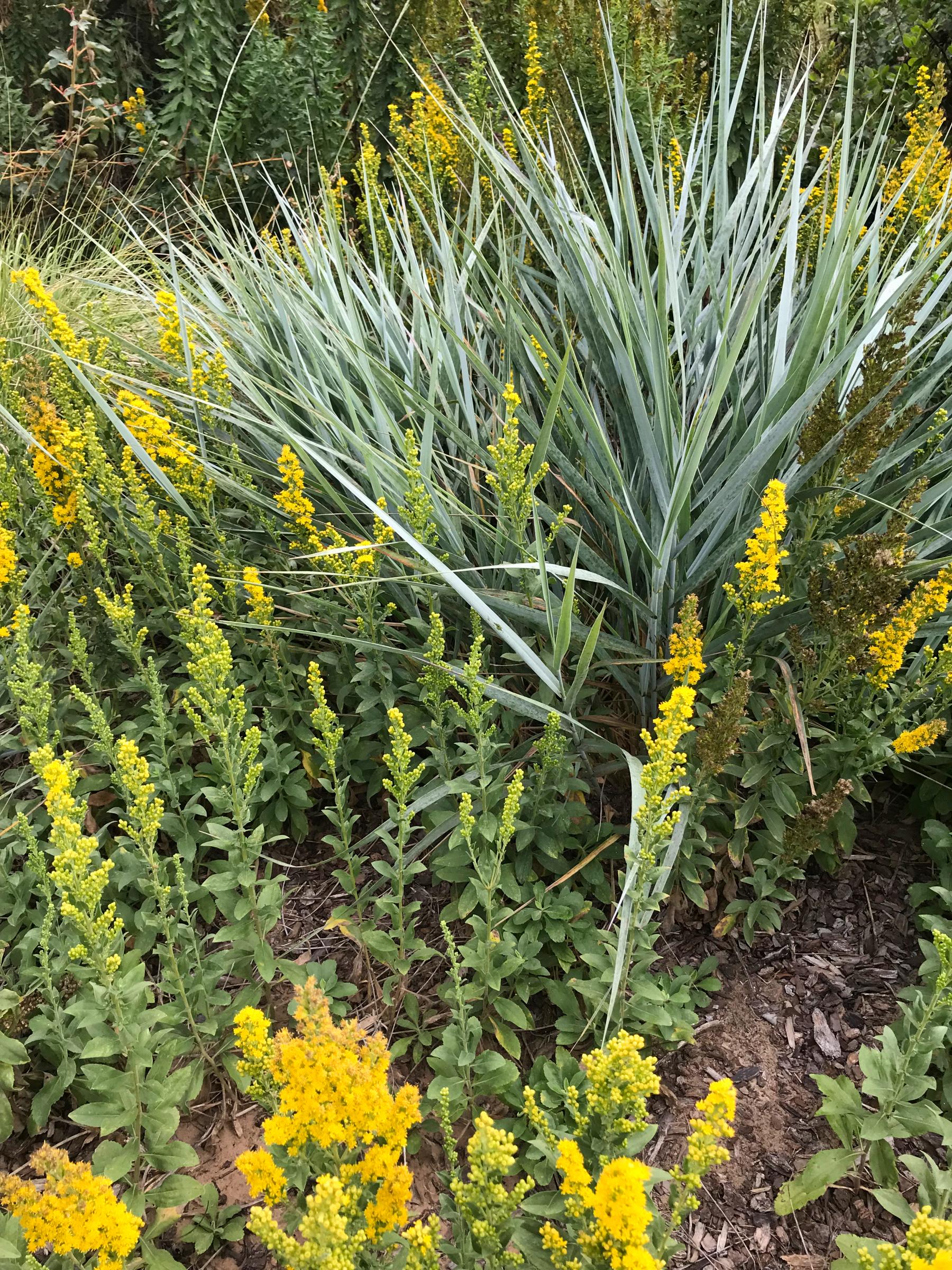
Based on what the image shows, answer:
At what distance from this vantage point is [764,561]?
1.68 m

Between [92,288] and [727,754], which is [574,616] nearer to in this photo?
[727,754]

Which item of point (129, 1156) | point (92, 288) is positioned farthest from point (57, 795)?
point (92, 288)

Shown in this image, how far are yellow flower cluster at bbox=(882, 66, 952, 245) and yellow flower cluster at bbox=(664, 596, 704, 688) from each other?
1776 mm

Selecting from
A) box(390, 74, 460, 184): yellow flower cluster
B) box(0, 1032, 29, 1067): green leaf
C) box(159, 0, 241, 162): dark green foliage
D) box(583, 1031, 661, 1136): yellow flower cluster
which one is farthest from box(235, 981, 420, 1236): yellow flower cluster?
box(159, 0, 241, 162): dark green foliage

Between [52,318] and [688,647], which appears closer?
[688,647]

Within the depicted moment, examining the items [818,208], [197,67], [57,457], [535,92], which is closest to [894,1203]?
[57,457]

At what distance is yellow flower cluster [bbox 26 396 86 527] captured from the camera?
7.18 feet

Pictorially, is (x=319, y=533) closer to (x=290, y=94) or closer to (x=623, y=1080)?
(x=623, y=1080)

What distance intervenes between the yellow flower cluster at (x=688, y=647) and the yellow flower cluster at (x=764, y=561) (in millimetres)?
121

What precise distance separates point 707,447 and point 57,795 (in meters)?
1.76

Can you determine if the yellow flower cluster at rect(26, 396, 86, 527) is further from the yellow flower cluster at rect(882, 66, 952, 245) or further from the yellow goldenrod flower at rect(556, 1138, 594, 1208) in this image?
the yellow flower cluster at rect(882, 66, 952, 245)

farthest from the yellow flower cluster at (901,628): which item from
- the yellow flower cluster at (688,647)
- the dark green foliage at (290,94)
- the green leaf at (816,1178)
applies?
the dark green foliage at (290,94)

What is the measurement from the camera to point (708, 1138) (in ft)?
3.52

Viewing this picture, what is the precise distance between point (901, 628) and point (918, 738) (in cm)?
23
